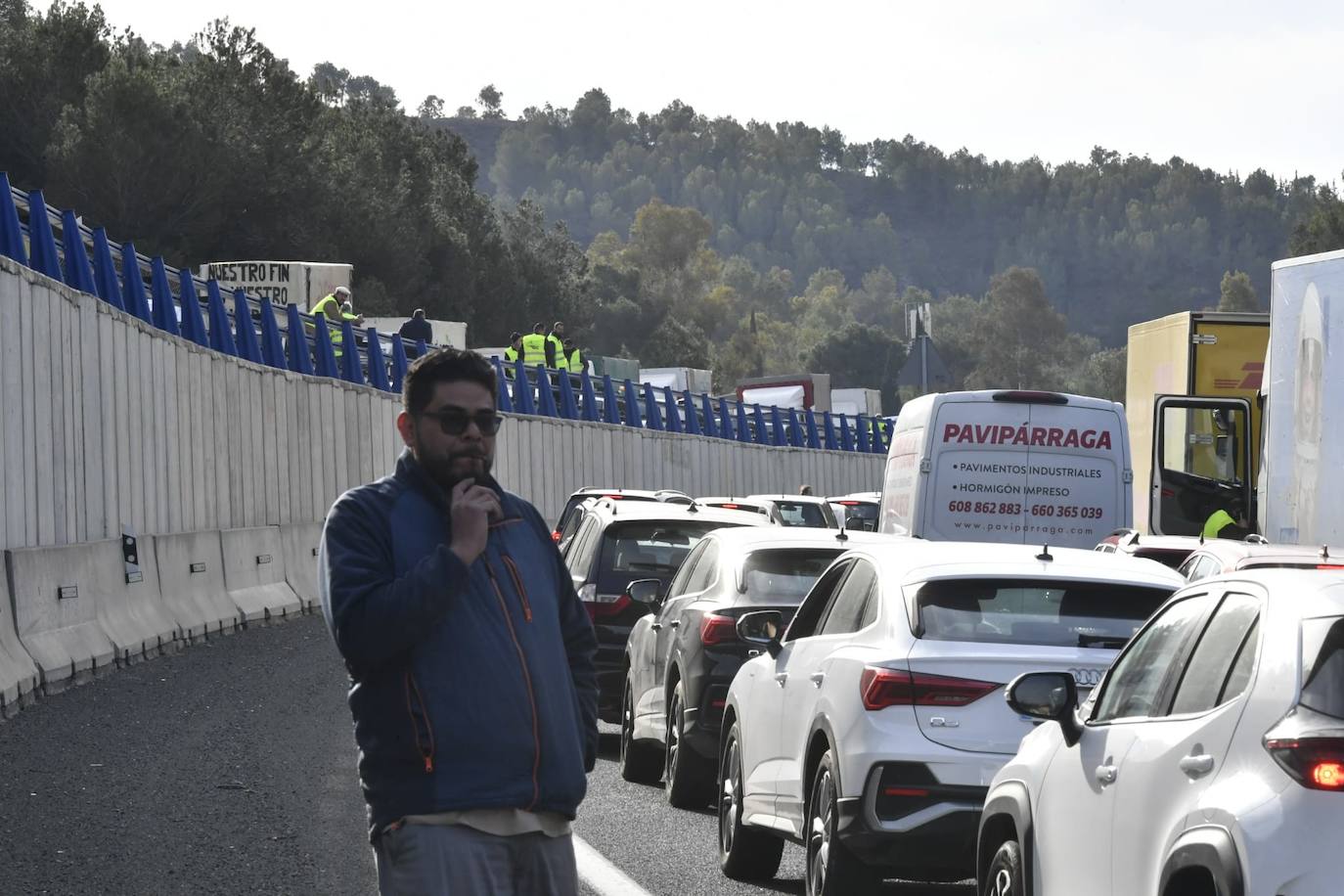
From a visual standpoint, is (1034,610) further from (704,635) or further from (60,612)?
(60,612)

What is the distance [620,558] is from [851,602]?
6.65 m

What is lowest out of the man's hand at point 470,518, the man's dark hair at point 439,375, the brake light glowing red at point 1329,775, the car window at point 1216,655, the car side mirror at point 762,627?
the car side mirror at point 762,627

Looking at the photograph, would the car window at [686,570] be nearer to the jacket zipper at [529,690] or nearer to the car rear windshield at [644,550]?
the car rear windshield at [644,550]

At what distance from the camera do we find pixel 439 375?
5098 mm

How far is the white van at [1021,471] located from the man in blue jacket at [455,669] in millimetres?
14239

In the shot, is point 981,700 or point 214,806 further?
point 214,806

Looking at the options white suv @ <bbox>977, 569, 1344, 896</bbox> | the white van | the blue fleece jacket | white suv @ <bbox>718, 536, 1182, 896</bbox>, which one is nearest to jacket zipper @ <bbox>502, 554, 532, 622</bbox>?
the blue fleece jacket

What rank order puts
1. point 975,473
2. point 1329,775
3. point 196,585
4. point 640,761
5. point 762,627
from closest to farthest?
point 1329,775 < point 762,627 < point 640,761 < point 975,473 < point 196,585

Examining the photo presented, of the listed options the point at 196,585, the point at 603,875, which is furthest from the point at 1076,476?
the point at 603,875

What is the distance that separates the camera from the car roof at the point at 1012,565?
8781mm

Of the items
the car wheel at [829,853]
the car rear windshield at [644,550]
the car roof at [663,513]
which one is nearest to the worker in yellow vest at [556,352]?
the car roof at [663,513]

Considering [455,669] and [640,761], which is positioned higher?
[455,669]

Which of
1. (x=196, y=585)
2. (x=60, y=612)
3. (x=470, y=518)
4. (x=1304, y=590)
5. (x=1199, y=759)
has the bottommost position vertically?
(x=196, y=585)

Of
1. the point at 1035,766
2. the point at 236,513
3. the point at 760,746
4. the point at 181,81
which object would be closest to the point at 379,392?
the point at 236,513
